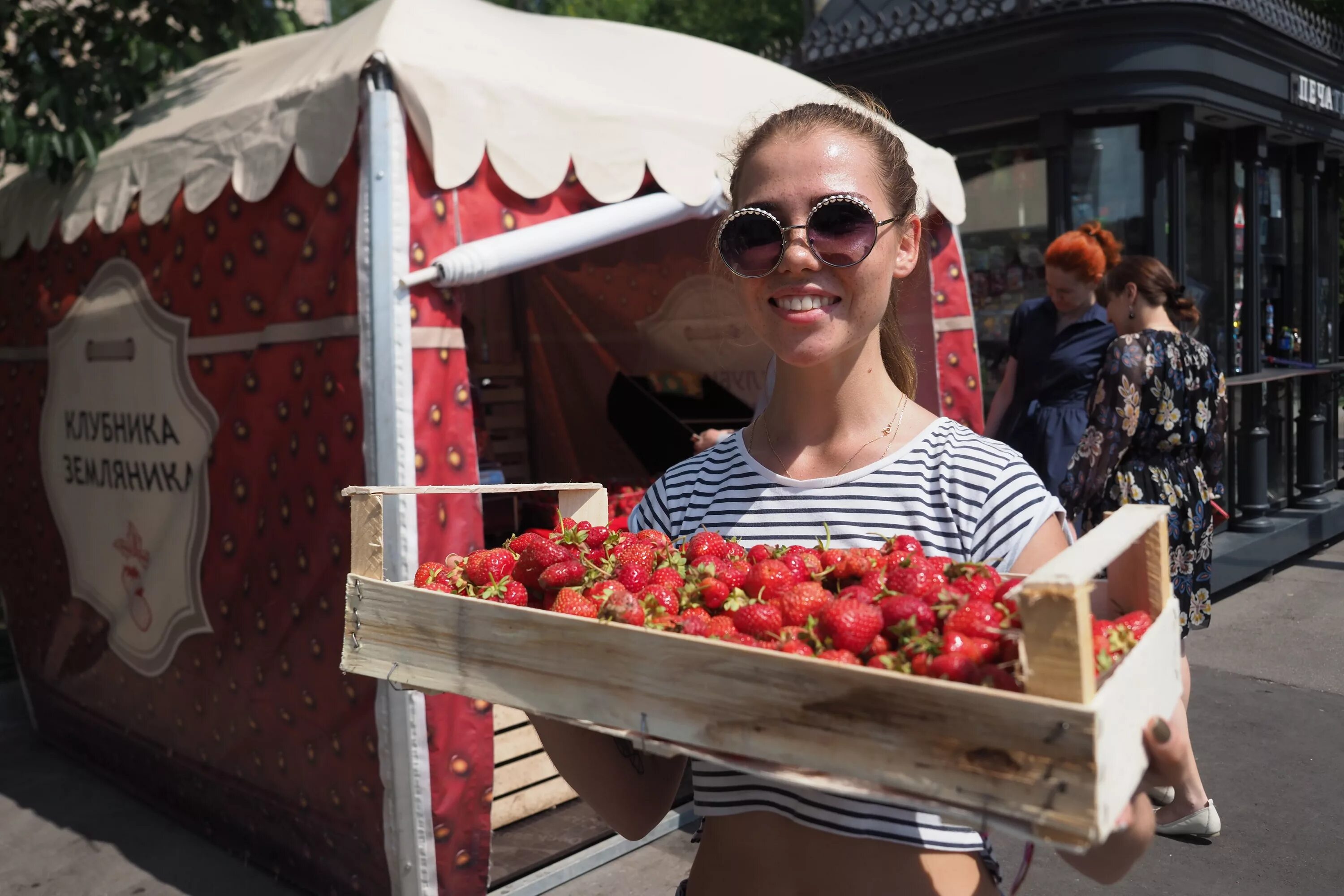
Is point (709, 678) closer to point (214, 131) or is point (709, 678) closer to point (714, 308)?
point (214, 131)

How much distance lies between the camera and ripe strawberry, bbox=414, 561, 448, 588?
5.40 feet

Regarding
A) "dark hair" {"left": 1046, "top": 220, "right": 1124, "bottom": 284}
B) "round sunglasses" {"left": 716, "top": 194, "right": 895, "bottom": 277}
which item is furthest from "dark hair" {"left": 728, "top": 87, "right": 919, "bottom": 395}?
"dark hair" {"left": 1046, "top": 220, "right": 1124, "bottom": 284}

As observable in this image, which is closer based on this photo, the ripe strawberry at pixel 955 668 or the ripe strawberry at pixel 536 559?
the ripe strawberry at pixel 955 668

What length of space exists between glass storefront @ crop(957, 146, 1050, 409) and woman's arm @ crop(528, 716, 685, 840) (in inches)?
280

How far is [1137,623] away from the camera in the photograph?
1.22 meters

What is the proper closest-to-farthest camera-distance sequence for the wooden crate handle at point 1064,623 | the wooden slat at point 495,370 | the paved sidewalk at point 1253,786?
the wooden crate handle at point 1064,623 < the paved sidewalk at point 1253,786 < the wooden slat at point 495,370

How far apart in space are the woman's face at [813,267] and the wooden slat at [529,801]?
2949mm

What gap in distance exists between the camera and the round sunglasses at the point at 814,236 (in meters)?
1.51

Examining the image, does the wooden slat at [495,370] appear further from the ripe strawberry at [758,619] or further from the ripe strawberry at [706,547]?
the ripe strawberry at [758,619]

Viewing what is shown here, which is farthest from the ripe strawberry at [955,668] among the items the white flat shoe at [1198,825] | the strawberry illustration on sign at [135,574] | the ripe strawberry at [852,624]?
the strawberry illustration on sign at [135,574]

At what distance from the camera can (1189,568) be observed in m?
4.20

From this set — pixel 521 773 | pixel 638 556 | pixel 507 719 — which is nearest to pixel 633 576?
pixel 638 556

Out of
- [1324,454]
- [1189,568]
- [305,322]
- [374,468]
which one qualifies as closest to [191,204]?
[305,322]

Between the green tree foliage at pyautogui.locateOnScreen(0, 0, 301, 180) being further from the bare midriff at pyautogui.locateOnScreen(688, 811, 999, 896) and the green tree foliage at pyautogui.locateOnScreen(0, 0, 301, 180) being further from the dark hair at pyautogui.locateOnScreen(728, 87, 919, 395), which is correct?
the bare midriff at pyautogui.locateOnScreen(688, 811, 999, 896)
